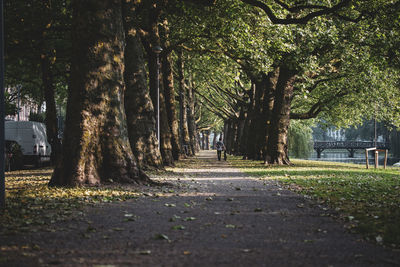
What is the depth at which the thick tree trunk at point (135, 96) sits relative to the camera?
1695 centimetres

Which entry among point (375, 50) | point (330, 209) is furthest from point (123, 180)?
point (375, 50)

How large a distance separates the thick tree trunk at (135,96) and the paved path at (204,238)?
28.2ft

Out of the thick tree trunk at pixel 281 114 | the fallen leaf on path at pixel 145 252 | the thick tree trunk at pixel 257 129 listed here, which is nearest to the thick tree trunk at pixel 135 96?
the thick tree trunk at pixel 281 114

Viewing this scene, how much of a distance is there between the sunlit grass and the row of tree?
95cm

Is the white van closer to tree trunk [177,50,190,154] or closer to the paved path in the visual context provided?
tree trunk [177,50,190,154]

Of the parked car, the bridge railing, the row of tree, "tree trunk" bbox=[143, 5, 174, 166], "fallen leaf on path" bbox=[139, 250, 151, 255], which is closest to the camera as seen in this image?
"fallen leaf on path" bbox=[139, 250, 151, 255]

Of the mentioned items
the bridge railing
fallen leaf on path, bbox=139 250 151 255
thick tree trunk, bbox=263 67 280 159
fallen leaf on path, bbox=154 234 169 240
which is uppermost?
thick tree trunk, bbox=263 67 280 159

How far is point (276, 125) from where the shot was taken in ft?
78.1

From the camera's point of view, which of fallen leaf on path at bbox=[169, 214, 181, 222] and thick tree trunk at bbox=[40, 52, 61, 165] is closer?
fallen leaf on path at bbox=[169, 214, 181, 222]

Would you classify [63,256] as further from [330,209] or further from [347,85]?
[347,85]

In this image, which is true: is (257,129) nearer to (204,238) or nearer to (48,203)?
(48,203)

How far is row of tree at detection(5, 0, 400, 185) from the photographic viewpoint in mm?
11594

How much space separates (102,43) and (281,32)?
10.6 m

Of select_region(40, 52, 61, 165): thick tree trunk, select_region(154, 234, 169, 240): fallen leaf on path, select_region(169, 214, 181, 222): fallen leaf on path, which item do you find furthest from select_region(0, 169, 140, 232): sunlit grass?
select_region(40, 52, 61, 165): thick tree trunk
